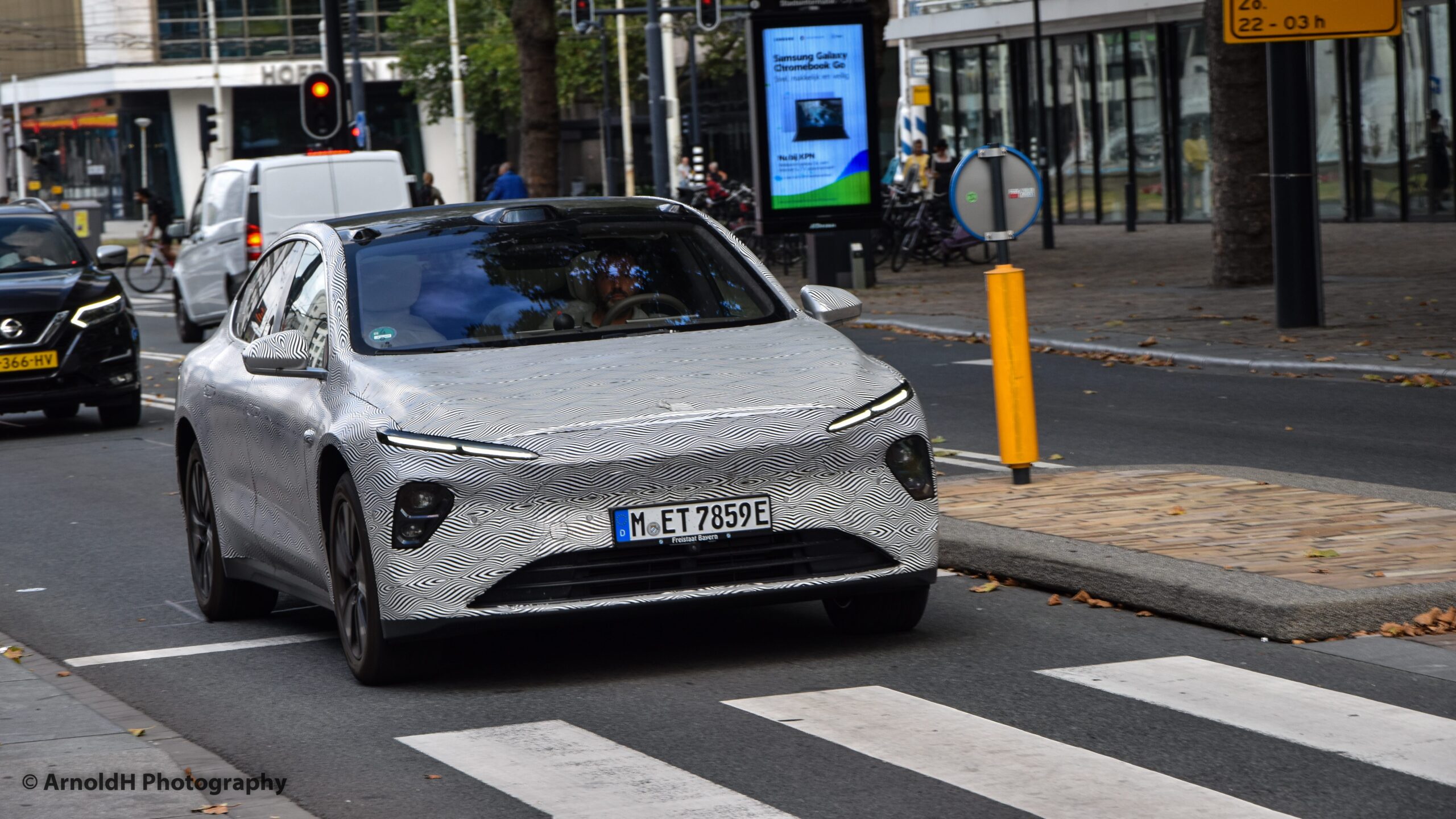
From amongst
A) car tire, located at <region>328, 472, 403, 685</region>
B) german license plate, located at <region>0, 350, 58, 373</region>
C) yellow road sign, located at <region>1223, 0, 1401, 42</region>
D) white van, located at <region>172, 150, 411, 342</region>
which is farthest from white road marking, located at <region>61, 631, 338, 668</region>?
white van, located at <region>172, 150, 411, 342</region>

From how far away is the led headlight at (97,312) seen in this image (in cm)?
1605

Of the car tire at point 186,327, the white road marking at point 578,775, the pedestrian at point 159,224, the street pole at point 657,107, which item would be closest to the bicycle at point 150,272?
the pedestrian at point 159,224

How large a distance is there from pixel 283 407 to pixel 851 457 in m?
2.01

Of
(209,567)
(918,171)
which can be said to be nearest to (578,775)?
(209,567)

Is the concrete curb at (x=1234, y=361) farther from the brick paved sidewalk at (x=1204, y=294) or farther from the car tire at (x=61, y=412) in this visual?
the car tire at (x=61, y=412)

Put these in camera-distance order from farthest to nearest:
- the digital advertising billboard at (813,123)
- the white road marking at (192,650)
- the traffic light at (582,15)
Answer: the traffic light at (582,15) → the digital advertising billboard at (813,123) → the white road marking at (192,650)

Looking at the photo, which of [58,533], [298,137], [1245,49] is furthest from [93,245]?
[58,533]

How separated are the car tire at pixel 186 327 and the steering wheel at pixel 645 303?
19.0 metres

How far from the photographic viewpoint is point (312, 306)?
7332 mm

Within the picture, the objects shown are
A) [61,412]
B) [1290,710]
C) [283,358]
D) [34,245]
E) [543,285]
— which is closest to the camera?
[1290,710]

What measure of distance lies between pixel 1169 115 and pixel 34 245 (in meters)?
25.7

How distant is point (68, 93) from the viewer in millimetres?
77500

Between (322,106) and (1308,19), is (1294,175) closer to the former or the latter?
(1308,19)

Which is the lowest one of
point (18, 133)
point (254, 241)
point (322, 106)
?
point (254, 241)
